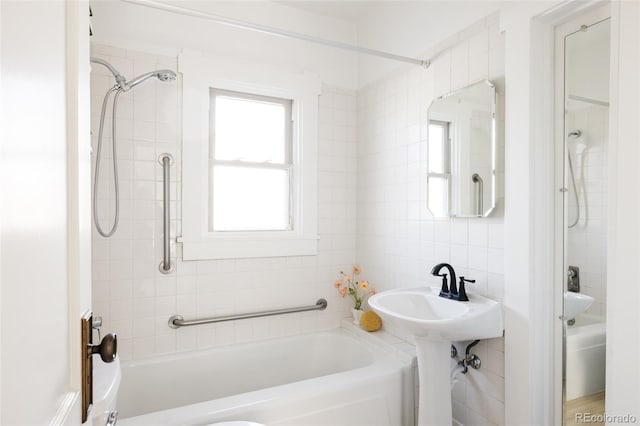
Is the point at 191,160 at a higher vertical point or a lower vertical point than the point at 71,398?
higher

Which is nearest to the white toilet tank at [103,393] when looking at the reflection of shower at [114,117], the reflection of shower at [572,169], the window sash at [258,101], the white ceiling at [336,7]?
the reflection of shower at [114,117]

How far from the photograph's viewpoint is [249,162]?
2746 millimetres

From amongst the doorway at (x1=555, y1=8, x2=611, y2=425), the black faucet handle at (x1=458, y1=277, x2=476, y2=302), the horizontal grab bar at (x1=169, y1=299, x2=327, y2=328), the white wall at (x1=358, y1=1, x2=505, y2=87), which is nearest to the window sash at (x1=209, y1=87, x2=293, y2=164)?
the white wall at (x1=358, y1=1, x2=505, y2=87)

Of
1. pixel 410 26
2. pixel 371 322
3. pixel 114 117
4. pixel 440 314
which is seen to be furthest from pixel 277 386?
pixel 410 26

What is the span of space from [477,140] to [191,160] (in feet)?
5.48

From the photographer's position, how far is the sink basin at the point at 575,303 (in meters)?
1.64

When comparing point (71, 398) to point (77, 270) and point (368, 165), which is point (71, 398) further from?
point (368, 165)

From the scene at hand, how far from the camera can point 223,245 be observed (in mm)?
2578

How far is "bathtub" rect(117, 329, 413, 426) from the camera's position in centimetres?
180

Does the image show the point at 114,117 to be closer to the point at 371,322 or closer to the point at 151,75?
the point at 151,75

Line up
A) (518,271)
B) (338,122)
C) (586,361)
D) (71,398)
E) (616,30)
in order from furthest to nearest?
(338,122)
(518,271)
(586,361)
(616,30)
(71,398)

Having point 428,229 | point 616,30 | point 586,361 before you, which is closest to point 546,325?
point 586,361

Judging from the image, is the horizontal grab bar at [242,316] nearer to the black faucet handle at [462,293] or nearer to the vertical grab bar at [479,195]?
the black faucet handle at [462,293]

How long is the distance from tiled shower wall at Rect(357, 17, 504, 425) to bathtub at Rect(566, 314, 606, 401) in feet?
0.92
